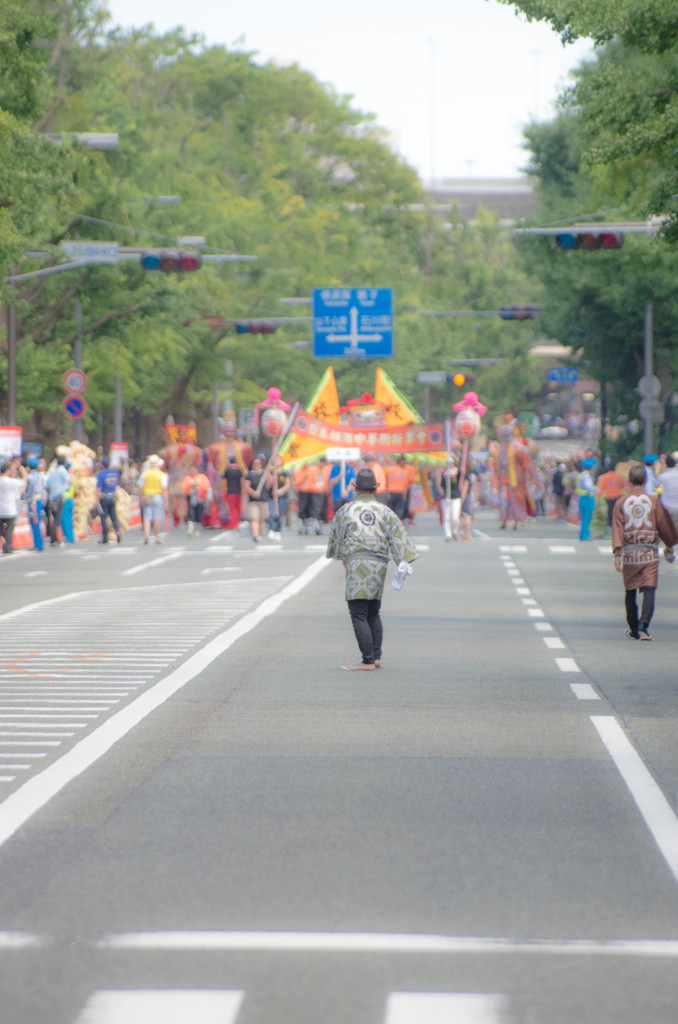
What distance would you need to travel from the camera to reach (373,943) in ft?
18.3

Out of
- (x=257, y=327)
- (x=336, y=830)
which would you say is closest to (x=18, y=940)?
(x=336, y=830)

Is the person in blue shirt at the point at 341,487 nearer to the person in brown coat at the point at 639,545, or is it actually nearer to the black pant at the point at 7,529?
the black pant at the point at 7,529

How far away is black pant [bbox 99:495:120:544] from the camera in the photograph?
35.9 meters

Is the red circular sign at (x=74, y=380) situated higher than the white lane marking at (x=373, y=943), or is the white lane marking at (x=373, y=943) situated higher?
the red circular sign at (x=74, y=380)

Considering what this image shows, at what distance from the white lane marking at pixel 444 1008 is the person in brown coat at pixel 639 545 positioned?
1234 centimetres

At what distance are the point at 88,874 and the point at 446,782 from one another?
8.28ft

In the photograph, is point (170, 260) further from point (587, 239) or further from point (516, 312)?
point (516, 312)

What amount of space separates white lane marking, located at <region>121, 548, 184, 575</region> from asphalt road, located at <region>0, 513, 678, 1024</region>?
36.0ft

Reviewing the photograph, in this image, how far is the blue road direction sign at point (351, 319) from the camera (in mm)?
53344

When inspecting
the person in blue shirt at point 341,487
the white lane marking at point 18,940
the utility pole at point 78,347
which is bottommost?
the white lane marking at point 18,940

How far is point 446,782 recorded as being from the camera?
8.73 meters

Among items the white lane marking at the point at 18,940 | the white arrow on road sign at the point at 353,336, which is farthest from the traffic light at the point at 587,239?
the white arrow on road sign at the point at 353,336

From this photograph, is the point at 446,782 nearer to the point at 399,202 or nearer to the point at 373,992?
the point at 373,992

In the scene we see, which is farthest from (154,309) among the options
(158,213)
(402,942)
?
(402,942)
